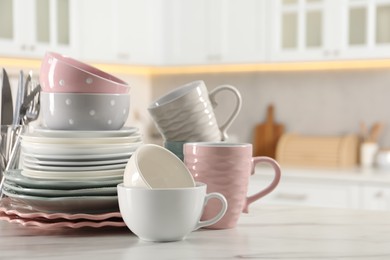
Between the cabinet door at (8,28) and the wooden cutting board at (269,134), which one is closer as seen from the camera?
the cabinet door at (8,28)

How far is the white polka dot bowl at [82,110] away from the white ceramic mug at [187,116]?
0.30 ft

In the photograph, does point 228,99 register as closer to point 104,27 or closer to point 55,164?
point 104,27

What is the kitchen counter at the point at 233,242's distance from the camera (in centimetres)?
93

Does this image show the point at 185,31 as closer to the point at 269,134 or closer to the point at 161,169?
the point at 269,134

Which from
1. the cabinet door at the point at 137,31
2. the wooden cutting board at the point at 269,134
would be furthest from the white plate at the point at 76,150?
the wooden cutting board at the point at 269,134

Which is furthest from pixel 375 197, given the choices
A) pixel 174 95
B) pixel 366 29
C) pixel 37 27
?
pixel 174 95

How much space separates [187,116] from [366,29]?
7.91 feet

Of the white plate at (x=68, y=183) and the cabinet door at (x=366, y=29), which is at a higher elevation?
the cabinet door at (x=366, y=29)

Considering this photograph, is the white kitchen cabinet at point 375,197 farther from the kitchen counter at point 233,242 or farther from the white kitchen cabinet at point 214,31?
the kitchen counter at point 233,242

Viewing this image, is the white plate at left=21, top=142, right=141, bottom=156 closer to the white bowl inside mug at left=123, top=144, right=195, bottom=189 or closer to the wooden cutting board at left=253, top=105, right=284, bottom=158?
the white bowl inside mug at left=123, top=144, right=195, bottom=189

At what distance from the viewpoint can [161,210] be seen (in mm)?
970

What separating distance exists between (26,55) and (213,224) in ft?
8.05

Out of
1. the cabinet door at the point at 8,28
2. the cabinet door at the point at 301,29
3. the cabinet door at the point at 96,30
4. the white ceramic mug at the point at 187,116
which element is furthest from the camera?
the cabinet door at the point at 96,30

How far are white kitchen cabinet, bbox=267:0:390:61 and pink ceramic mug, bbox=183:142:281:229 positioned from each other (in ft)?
8.01
